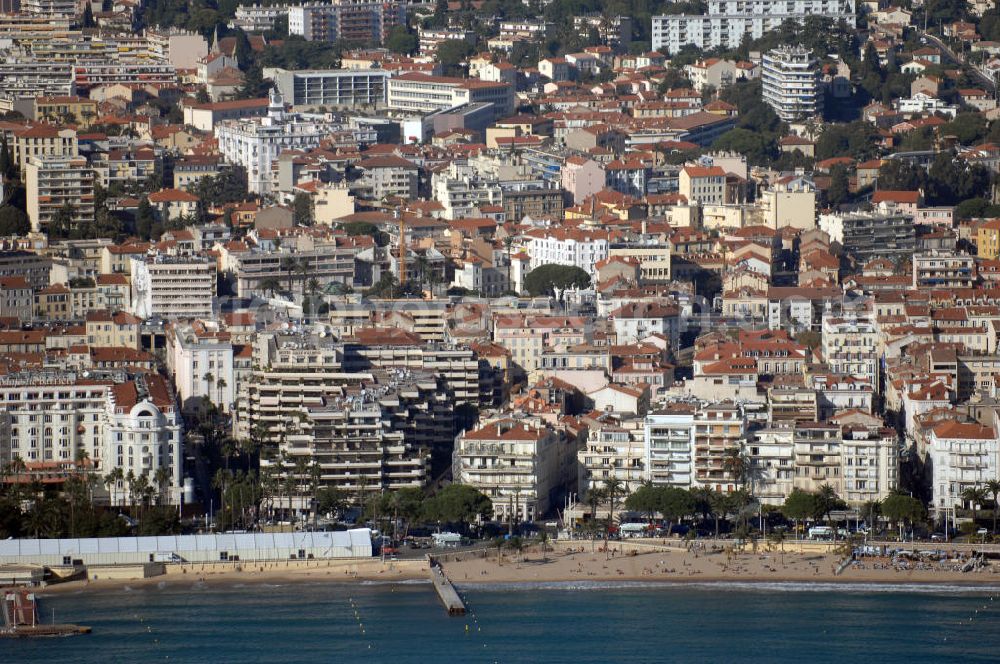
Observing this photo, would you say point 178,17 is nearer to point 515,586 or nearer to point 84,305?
point 84,305

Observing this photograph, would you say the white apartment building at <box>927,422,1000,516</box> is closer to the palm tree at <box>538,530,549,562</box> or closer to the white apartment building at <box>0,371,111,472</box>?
the palm tree at <box>538,530,549,562</box>

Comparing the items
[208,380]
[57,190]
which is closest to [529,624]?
[208,380]

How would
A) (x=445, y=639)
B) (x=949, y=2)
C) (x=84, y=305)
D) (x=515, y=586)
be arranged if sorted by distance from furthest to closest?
(x=949, y=2) → (x=84, y=305) → (x=515, y=586) → (x=445, y=639)

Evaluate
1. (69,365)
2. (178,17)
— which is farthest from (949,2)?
(69,365)

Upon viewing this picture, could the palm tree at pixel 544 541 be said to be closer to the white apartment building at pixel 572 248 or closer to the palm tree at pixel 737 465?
the palm tree at pixel 737 465

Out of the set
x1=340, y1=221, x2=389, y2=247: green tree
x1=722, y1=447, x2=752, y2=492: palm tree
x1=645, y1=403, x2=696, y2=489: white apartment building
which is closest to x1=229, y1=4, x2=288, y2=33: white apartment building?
x1=340, y1=221, x2=389, y2=247: green tree

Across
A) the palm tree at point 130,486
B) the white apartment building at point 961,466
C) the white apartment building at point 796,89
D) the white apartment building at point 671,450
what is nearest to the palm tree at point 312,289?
the palm tree at point 130,486
